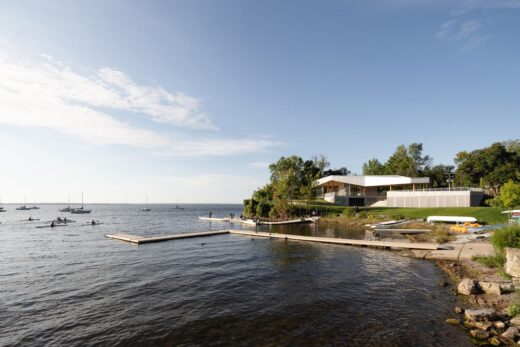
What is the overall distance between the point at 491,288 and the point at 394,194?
54044mm

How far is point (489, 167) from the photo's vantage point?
68750 mm

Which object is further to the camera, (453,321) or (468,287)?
(468,287)

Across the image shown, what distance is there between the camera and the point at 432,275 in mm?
19578

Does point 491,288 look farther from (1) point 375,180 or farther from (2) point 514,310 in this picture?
(1) point 375,180

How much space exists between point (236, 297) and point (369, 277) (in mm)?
9801

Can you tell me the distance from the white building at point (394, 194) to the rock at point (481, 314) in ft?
171

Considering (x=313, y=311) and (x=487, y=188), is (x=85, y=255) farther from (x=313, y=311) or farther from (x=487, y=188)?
(x=487, y=188)

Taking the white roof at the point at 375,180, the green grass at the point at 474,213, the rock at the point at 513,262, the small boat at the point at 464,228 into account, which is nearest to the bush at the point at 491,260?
the rock at the point at 513,262

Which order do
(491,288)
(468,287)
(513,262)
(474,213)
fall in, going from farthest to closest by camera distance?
(474,213) < (513,262) < (468,287) < (491,288)

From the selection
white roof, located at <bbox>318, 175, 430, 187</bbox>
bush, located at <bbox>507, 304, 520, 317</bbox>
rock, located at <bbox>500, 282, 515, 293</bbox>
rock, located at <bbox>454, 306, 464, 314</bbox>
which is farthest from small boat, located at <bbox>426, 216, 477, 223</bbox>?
rock, located at <bbox>454, 306, 464, 314</bbox>

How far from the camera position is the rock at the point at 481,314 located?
39.6ft

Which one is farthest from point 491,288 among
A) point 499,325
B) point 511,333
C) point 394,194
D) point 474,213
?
point 394,194

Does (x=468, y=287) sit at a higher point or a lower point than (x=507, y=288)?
lower

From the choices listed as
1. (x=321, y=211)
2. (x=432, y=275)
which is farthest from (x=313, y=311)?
(x=321, y=211)
